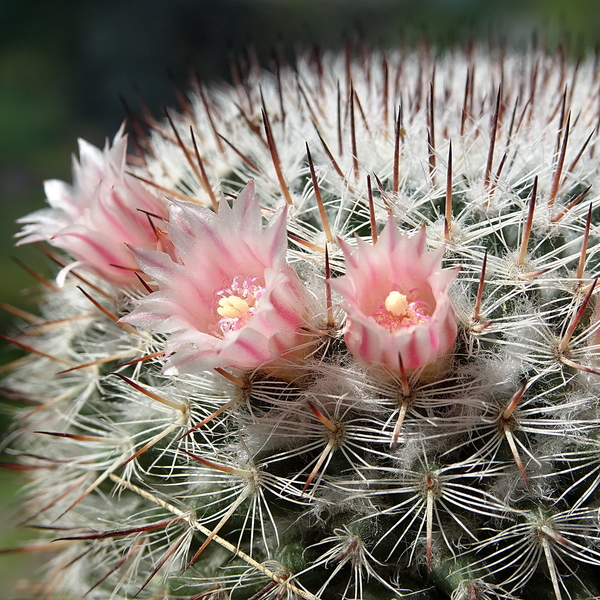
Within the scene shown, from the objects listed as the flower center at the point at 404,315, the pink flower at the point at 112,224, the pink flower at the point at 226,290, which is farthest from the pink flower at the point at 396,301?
the pink flower at the point at 112,224

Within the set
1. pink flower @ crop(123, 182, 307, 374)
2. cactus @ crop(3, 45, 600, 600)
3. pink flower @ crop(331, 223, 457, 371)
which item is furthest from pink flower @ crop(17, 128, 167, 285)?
pink flower @ crop(331, 223, 457, 371)

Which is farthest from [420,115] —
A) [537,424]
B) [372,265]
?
[537,424]

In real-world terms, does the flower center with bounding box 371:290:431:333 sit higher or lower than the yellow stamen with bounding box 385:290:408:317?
lower

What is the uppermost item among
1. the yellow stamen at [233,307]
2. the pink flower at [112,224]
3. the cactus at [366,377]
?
the pink flower at [112,224]

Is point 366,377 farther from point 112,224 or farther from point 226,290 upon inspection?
point 112,224

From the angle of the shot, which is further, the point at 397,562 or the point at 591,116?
the point at 591,116

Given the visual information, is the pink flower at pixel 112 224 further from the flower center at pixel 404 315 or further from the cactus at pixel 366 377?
the flower center at pixel 404 315

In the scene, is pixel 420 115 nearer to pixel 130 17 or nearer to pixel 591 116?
pixel 591 116

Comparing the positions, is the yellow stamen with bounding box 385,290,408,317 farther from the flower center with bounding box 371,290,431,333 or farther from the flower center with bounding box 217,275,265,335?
the flower center with bounding box 217,275,265,335
